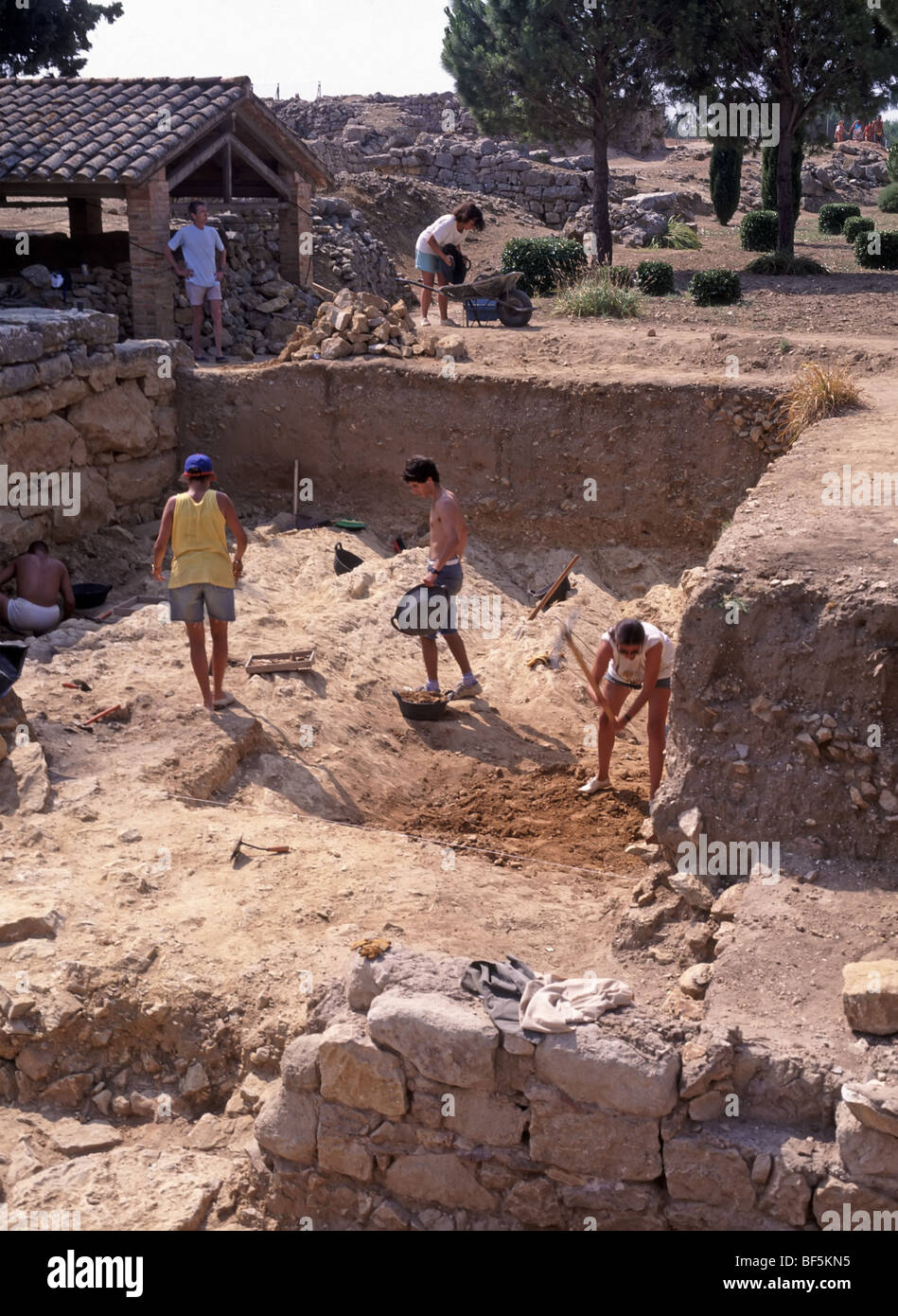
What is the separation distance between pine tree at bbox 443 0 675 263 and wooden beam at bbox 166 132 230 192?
7.50m

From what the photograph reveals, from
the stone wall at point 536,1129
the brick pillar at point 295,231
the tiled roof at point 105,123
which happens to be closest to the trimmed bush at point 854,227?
the brick pillar at point 295,231

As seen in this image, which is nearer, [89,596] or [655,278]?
[89,596]

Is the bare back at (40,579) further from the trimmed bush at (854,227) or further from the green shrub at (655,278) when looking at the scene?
the trimmed bush at (854,227)

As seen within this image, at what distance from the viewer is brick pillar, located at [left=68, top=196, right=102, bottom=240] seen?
1738 centimetres

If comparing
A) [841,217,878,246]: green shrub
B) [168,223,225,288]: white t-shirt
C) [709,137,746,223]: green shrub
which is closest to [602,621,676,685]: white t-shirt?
[168,223,225,288]: white t-shirt

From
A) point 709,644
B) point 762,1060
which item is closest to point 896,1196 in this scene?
point 762,1060

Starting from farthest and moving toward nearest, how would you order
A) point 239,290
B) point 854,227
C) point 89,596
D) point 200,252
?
point 854,227 → point 239,290 → point 200,252 → point 89,596

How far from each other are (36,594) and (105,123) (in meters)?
8.14

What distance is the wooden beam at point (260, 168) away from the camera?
16.8 m

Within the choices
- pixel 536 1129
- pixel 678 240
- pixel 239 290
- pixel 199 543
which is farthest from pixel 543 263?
pixel 536 1129

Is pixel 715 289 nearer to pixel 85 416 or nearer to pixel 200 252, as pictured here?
pixel 200 252

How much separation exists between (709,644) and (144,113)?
1264cm

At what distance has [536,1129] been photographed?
4777mm

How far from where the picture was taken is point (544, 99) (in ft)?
72.6
